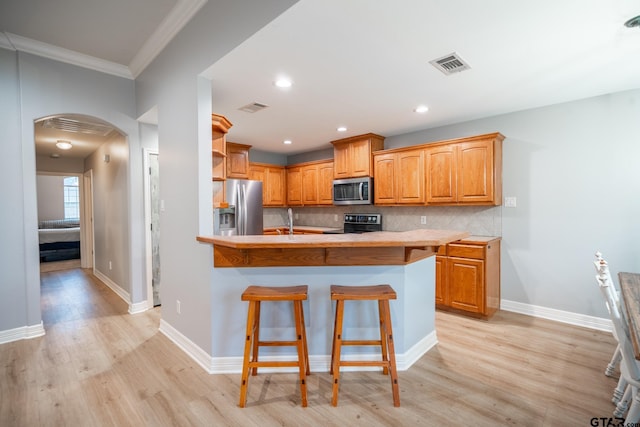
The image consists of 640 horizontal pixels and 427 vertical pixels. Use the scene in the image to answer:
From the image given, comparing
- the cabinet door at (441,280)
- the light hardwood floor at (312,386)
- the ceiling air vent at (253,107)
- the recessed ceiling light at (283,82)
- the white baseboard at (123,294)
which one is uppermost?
the recessed ceiling light at (283,82)

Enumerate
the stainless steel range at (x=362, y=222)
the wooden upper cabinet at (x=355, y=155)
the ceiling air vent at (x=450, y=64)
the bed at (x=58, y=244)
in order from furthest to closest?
the bed at (x=58, y=244) < the stainless steel range at (x=362, y=222) < the wooden upper cabinet at (x=355, y=155) < the ceiling air vent at (x=450, y=64)

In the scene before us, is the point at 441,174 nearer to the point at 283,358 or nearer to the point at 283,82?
the point at 283,82

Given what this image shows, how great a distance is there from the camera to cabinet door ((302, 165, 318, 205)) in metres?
5.63

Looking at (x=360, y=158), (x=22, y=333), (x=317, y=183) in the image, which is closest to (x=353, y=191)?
(x=360, y=158)

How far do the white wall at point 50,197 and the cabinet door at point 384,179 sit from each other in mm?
10728

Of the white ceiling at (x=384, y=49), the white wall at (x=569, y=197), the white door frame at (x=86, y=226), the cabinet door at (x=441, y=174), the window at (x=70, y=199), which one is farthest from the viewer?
the window at (x=70, y=199)

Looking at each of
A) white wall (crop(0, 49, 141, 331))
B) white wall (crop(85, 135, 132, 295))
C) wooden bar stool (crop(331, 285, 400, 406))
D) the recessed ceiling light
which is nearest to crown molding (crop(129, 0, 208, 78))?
white wall (crop(0, 49, 141, 331))

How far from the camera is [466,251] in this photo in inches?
137

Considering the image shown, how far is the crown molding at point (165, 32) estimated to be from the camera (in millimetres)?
2414

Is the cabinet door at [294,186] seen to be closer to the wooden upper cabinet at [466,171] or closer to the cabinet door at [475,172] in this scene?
the wooden upper cabinet at [466,171]

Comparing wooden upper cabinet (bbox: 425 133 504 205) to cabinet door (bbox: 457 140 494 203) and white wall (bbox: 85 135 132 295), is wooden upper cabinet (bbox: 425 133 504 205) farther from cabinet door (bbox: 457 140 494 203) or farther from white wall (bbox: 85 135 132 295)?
white wall (bbox: 85 135 132 295)

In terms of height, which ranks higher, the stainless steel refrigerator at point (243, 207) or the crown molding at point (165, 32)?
the crown molding at point (165, 32)

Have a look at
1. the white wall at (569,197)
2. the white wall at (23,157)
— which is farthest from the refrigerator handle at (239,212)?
the white wall at (569,197)

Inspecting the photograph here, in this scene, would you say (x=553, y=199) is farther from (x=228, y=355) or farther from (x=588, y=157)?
(x=228, y=355)
